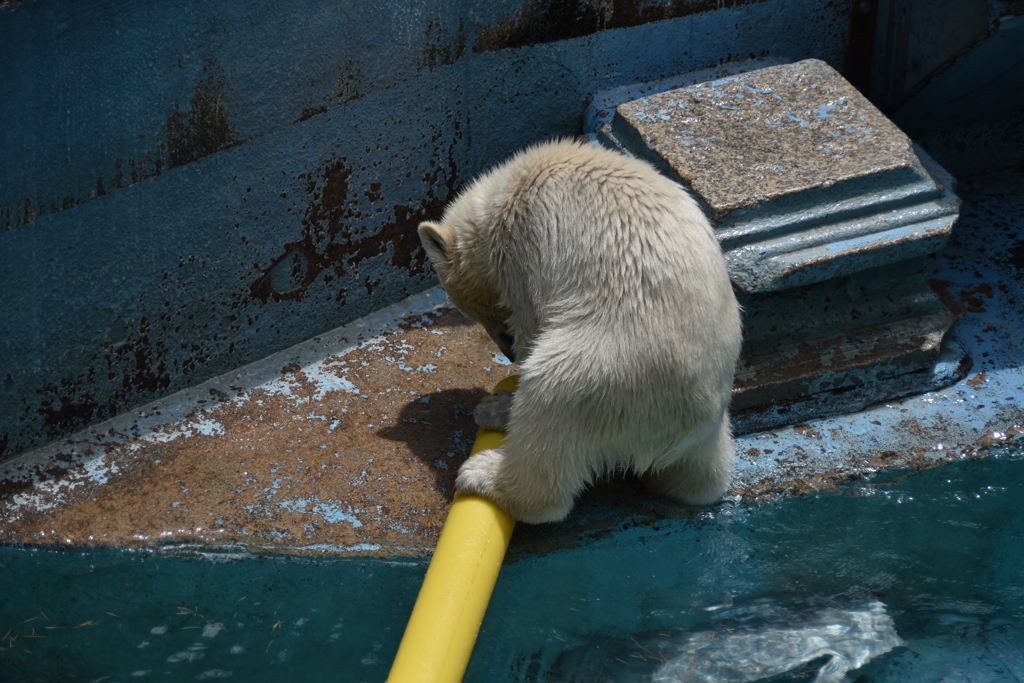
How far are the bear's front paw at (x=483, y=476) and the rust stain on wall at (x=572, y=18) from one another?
6.08 feet

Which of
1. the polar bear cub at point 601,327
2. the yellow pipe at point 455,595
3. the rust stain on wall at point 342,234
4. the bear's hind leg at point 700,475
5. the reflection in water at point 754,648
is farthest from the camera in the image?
the rust stain on wall at point 342,234

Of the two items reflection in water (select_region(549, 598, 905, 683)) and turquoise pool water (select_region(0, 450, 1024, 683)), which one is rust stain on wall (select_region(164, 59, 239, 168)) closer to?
turquoise pool water (select_region(0, 450, 1024, 683))

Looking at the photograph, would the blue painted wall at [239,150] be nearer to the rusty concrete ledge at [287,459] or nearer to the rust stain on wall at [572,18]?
the rust stain on wall at [572,18]

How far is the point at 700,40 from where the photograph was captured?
4277 mm

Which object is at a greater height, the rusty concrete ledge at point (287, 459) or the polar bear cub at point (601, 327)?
the polar bear cub at point (601, 327)

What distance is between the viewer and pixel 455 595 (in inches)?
93.5

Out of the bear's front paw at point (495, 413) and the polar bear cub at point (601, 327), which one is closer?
the polar bear cub at point (601, 327)

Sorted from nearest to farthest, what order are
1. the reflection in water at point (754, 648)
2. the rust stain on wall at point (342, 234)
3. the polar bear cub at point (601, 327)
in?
1. the polar bear cub at point (601, 327)
2. the reflection in water at point (754, 648)
3. the rust stain on wall at point (342, 234)

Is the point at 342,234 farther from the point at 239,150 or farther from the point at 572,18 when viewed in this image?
the point at 572,18

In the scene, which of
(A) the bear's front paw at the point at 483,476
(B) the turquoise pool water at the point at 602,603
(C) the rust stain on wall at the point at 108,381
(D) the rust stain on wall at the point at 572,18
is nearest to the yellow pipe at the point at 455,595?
(A) the bear's front paw at the point at 483,476

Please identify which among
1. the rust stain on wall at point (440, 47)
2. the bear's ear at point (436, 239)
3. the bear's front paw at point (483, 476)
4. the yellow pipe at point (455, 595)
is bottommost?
the yellow pipe at point (455, 595)

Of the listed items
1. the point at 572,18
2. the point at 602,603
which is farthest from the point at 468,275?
the point at 572,18

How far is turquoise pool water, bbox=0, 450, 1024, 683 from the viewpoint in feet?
8.41

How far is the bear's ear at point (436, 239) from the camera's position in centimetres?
304
